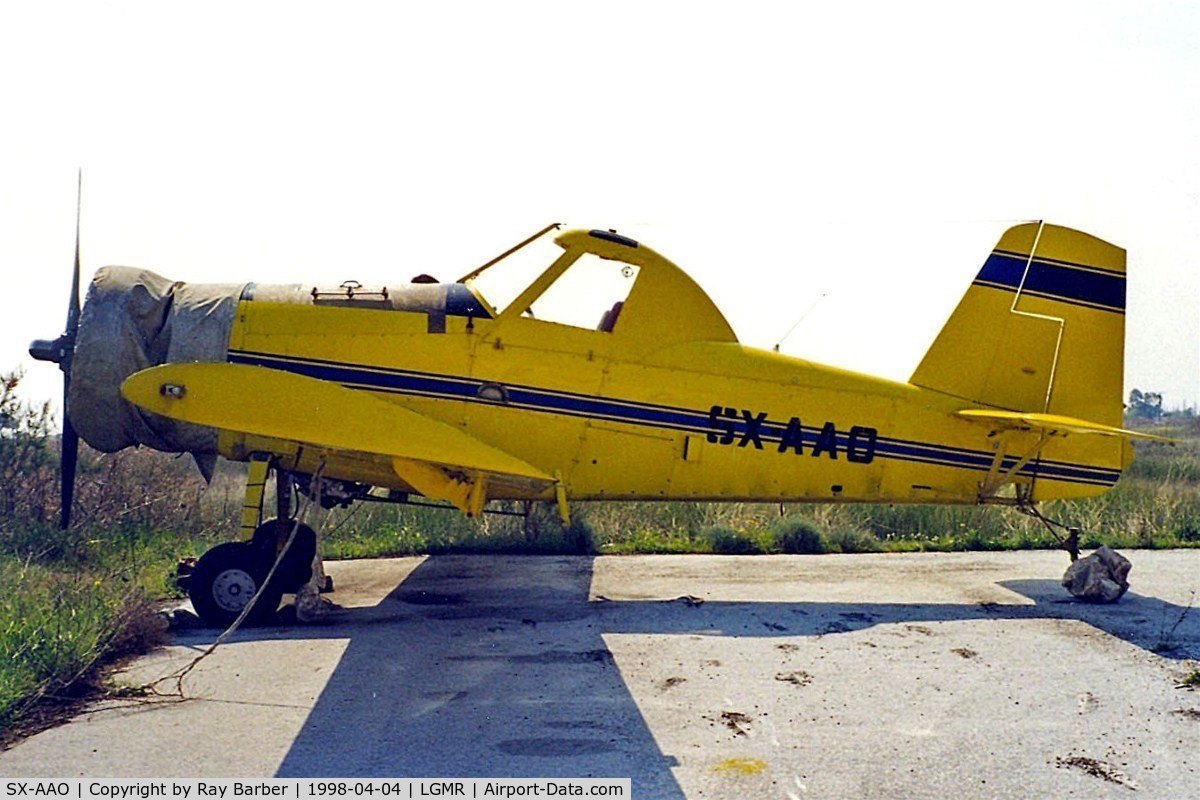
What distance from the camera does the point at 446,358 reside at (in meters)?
8.02

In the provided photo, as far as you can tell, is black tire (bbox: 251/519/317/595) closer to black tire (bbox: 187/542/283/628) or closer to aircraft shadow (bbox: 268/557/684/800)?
black tire (bbox: 187/542/283/628)

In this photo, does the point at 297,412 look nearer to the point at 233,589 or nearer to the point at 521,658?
the point at 233,589

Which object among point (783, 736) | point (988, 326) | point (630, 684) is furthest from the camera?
point (988, 326)

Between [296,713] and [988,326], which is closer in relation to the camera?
[296,713]

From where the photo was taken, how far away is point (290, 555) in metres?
7.93

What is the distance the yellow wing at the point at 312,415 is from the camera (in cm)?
702

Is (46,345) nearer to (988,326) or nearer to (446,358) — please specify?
(446,358)

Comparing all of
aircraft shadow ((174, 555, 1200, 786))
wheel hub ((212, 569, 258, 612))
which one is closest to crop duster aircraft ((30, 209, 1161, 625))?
wheel hub ((212, 569, 258, 612))

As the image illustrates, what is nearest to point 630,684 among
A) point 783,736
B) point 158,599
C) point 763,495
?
point 783,736

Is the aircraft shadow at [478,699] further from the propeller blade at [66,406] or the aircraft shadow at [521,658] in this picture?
the propeller blade at [66,406]

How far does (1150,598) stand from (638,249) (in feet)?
16.4

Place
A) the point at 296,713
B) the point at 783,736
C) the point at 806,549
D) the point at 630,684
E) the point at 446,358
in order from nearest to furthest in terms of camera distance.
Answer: the point at 783,736, the point at 296,713, the point at 630,684, the point at 446,358, the point at 806,549
